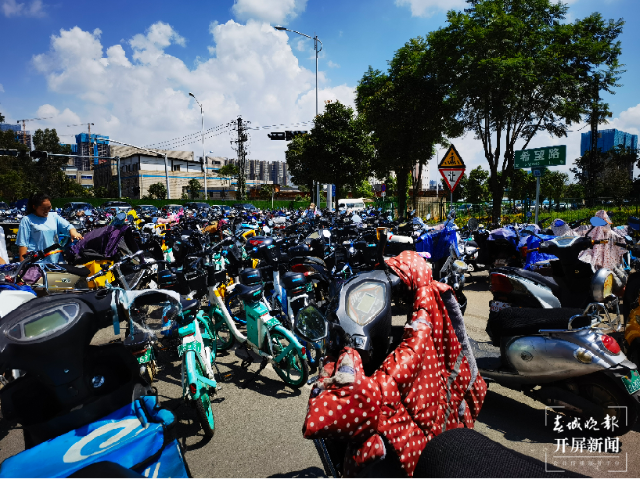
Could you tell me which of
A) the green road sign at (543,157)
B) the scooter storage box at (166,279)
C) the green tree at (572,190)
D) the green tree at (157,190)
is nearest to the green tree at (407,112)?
the green road sign at (543,157)

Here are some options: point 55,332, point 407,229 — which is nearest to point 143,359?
point 55,332

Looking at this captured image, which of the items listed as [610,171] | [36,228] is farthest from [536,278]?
[610,171]

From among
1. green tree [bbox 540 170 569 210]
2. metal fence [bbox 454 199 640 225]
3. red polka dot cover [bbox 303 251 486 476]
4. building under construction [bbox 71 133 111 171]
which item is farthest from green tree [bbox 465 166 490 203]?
building under construction [bbox 71 133 111 171]

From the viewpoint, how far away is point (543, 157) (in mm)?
9961

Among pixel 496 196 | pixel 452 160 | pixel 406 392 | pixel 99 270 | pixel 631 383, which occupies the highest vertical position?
pixel 452 160

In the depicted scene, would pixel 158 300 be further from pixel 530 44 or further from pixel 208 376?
pixel 530 44

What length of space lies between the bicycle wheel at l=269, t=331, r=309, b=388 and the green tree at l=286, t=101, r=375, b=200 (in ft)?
54.7

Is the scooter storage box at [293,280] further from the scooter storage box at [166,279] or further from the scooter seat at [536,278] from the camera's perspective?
the scooter seat at [536,278]

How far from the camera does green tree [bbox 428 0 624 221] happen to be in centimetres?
1060

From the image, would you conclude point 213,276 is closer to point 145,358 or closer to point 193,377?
point 145,358

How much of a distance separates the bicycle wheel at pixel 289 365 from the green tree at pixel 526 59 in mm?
10061

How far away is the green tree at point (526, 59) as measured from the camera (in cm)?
1060

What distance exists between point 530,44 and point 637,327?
10.9 meters

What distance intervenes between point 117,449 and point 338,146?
62.9 feet
